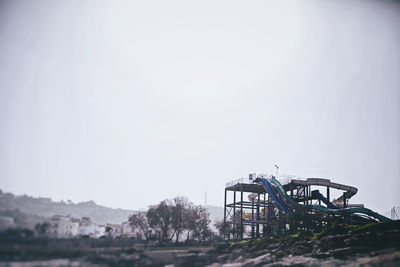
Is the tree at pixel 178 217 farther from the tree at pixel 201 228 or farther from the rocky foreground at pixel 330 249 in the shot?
the rocky foreground at pixel 330 249

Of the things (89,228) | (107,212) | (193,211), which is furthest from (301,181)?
(107,212)

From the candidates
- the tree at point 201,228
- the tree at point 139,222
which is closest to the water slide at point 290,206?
the tree at point 201,228

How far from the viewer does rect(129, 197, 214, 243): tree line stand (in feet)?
180

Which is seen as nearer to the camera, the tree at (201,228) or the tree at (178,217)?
the tree at (178,217)

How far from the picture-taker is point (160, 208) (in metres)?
55.5

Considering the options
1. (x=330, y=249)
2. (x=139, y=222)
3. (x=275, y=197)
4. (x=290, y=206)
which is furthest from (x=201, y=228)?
(x=330, y=249)

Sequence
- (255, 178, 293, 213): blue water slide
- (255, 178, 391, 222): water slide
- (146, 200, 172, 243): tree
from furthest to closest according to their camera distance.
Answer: (146, 200, 172, 243): tree, (255, 178, 293, 213): blue water slide, (255, 178, 391, 222): water slide

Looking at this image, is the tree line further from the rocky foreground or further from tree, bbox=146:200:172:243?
the rocky foreground

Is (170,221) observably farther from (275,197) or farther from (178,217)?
(275,197)

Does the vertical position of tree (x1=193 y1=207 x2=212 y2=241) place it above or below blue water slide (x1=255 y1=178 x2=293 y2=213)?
below

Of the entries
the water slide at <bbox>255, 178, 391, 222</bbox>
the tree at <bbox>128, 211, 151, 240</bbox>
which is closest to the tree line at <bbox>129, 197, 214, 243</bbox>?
the tree at <bbox>128, 211, 151, 240</bbox>

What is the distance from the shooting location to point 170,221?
55344 mm

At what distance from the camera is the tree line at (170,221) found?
54.9 meters

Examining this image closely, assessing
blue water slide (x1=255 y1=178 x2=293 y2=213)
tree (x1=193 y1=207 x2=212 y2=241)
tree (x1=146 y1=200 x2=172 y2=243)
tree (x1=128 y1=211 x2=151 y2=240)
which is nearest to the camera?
blue water slide (x1=255 y1=178 x2=293 y2=213)
